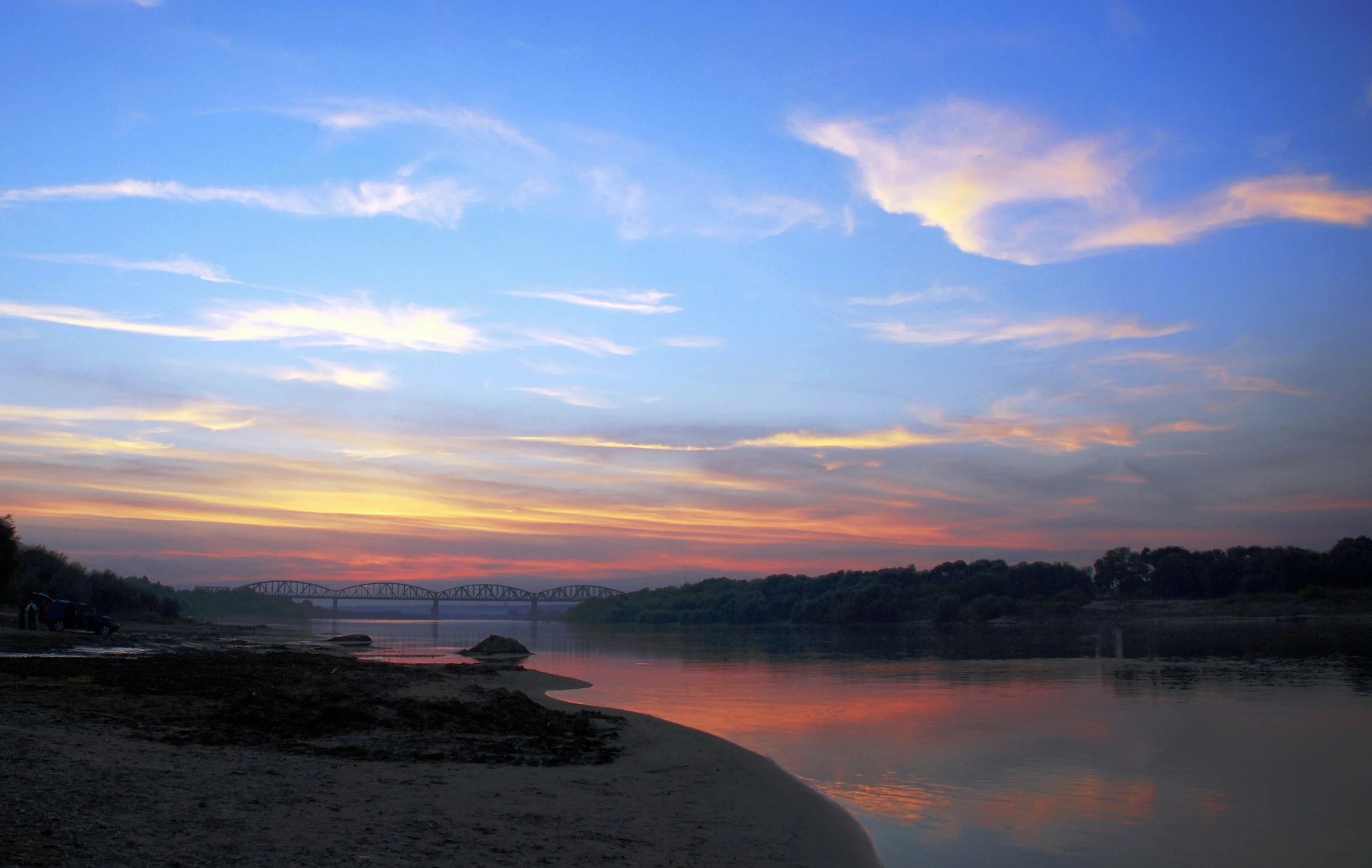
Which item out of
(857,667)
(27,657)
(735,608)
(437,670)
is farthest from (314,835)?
(735,608)

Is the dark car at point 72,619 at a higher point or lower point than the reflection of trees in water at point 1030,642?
higher

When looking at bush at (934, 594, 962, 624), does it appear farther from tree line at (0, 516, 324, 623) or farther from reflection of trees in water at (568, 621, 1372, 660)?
tree line at (0, 516, 324, 623)

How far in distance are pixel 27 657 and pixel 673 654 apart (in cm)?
4129

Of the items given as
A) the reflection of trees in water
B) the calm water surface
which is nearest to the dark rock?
the reflection of trees in water

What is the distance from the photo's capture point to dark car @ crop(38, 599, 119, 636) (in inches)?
1559

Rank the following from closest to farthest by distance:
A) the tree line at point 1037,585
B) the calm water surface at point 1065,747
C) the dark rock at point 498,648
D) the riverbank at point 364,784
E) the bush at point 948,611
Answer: the riverbank at point 364,784 < the calm water surface at point 1065,747 < the dark rock at point 498,648 < the tree line at point 1037,585 < the bush at point 948,611

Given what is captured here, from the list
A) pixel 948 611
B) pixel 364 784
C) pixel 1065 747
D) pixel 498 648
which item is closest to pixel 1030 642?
pixel 498 648

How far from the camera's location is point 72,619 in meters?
40.5

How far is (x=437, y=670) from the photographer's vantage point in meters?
34.2

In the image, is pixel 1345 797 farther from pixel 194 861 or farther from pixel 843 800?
pixel 194 861

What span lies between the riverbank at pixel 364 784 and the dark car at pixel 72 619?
71.5 ft

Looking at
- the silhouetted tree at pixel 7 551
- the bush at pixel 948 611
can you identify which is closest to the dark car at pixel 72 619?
the silhouetted tree at pixel 7 551

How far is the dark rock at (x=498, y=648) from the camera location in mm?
56188

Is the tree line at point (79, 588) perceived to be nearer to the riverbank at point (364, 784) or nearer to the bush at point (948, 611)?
the riverbank at point (364, 784)
